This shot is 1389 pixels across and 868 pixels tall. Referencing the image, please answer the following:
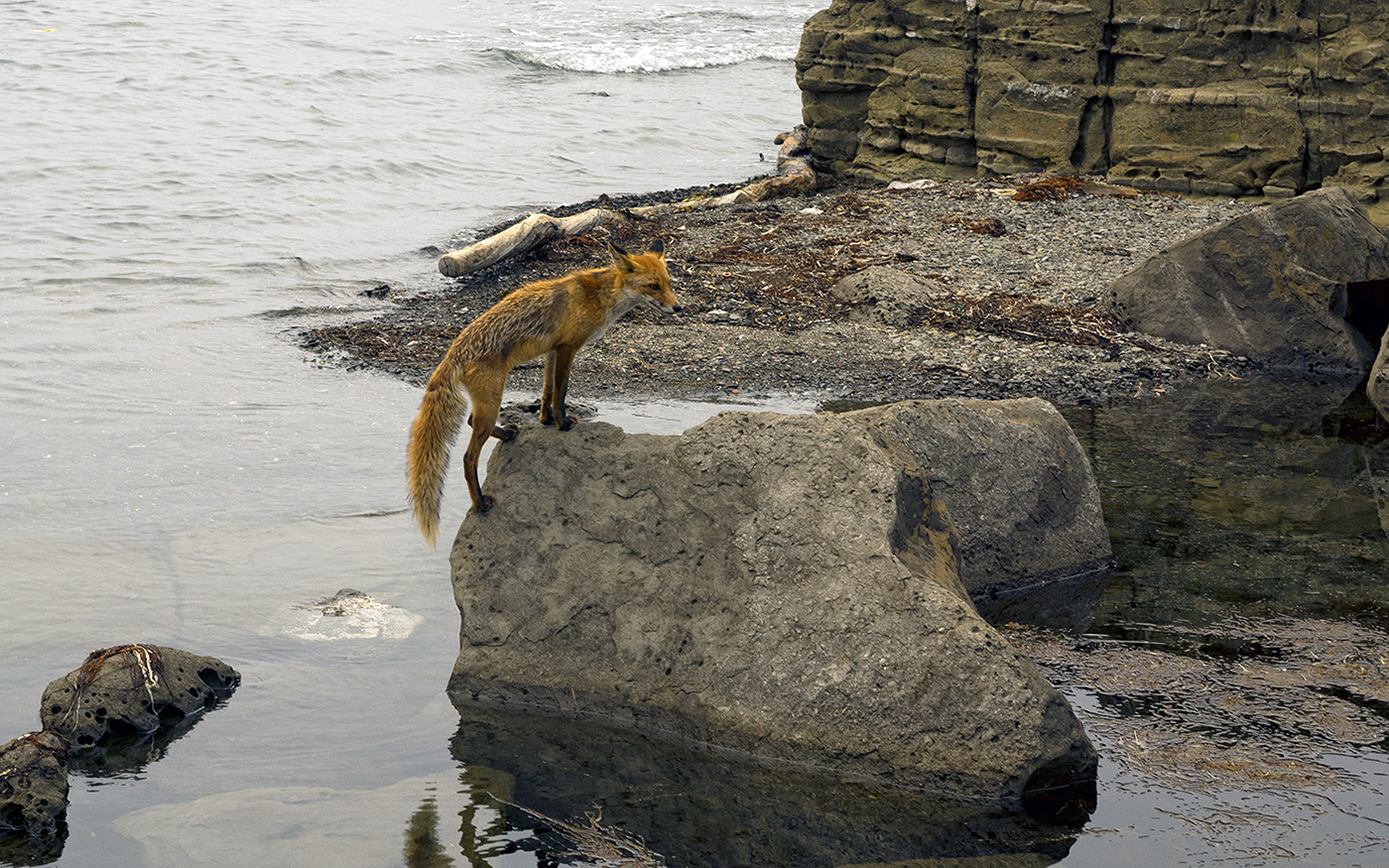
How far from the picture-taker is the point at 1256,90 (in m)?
15.7

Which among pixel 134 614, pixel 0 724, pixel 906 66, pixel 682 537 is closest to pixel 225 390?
pixel 134 614

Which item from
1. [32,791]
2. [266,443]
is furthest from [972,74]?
[32,791]

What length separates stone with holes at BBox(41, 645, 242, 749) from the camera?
585cm

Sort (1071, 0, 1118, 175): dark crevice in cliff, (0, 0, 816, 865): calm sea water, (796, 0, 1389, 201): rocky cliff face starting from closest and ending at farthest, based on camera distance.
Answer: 1. (0, 0, 816, 865): calm sea water
2. (796, 0, 1389, 201): rocky cliff face
3. (1071, 0, 1118, 175): dark crevice in cliff

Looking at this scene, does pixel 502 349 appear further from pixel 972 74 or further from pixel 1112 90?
pixel 972 74

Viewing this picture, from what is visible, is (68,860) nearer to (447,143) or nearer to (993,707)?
(993,707)

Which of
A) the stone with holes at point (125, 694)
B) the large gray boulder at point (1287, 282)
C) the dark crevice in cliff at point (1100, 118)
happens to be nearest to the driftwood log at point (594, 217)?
the dark crevice in cliff at point (1100, 118)

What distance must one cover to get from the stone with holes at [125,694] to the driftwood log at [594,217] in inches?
362

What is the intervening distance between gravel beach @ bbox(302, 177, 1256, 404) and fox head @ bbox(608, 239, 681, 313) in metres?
4.60

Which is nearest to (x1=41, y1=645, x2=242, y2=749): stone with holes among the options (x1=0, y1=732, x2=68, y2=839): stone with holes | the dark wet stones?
the dark wet stones

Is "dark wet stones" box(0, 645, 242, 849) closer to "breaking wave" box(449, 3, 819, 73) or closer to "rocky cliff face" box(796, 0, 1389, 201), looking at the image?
"rocky cliff face" box(796, 0, 1389, 201)

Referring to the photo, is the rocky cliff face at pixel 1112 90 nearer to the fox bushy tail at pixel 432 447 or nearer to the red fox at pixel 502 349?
the red fox at pixel 502 349

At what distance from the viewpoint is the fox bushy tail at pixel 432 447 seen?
20.4 ft

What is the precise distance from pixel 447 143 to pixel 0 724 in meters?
21.6
